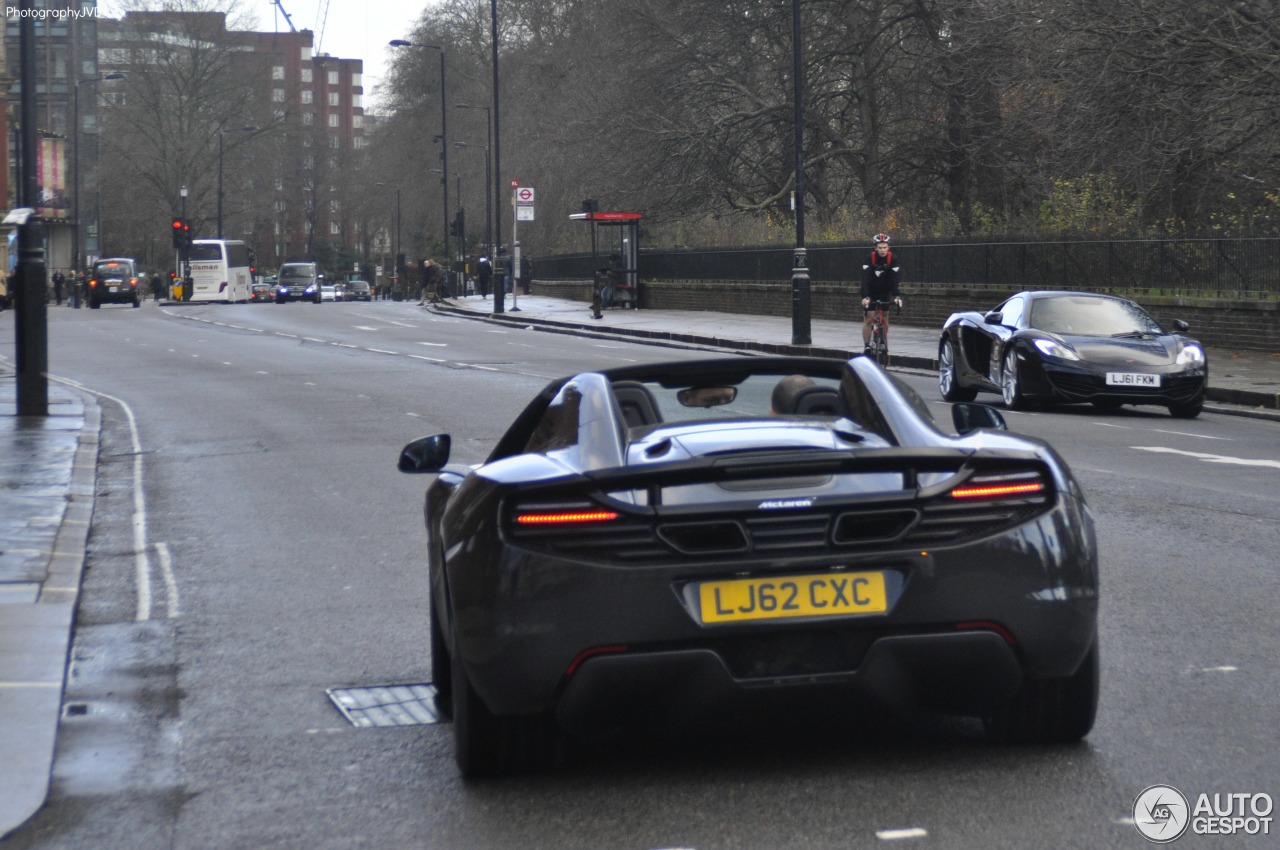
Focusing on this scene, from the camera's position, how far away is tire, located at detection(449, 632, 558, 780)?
15.8 ft

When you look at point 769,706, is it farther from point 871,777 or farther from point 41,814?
point 41,814

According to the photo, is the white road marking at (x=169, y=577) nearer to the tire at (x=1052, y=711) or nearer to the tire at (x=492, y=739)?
the tire at (x=492, y=739)

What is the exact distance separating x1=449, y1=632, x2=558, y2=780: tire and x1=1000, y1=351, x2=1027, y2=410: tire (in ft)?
47.0

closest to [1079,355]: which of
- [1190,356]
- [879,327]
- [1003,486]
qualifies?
[1190,356]

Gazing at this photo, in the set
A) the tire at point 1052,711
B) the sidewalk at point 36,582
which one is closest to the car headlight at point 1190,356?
the sidewalk at point 36,582

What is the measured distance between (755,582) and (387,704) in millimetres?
1841

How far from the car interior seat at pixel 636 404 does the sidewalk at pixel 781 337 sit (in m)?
14.4

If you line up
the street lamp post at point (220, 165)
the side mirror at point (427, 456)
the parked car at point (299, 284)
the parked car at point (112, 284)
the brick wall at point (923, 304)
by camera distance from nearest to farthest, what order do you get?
the side mirror at point (427, 456) < the brick wall at point (923, 304) < the parked car at point (112, 284) < the parked car at point (299, 284) < the street lamp post at point (220, 165)

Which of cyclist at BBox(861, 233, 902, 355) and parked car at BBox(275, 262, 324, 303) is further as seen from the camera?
parked car at BBox(275, 262, 324, 303)

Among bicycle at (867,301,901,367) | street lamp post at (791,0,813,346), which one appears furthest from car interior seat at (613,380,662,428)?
street lamp post at (791,0,813,346)

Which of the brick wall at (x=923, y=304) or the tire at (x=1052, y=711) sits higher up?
the brick wall at (x=923, y=304)

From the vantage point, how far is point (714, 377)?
5.56m

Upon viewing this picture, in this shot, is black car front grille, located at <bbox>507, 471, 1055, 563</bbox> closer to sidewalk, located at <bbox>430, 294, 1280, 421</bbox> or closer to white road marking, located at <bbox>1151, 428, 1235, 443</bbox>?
white road marking, located at <bbox>1151, 428, 1235, 443</bbox>

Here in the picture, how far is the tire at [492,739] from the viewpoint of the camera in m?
4.82
